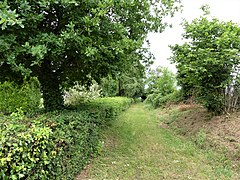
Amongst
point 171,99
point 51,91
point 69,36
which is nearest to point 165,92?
point 171,99

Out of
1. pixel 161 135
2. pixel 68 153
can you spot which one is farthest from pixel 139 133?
pixel 68 153

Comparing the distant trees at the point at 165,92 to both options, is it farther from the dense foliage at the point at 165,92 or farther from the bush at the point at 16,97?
the bush at the point at 16,97

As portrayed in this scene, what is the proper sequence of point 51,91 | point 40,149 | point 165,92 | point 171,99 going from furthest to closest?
point 165,92
point 171,99
point 51,91
point 40,149

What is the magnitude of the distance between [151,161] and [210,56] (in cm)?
382

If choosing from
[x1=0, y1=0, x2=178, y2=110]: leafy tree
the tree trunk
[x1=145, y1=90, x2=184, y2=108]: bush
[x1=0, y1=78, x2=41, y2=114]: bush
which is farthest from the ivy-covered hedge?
[x1=145, y1=90, x2=184, y2=108]: bush

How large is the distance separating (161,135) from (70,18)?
17.3 feet

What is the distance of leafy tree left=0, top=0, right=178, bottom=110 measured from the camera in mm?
4340

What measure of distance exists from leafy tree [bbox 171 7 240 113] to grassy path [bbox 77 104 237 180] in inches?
84.9

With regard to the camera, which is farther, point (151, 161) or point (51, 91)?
point (51, 91)

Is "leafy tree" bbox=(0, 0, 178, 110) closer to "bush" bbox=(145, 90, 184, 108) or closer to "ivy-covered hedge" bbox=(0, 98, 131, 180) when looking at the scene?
"ivy-covered hedge" bbox=(0, 98, 131, 180)

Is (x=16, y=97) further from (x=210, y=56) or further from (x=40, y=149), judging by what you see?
(x=210, y=56)

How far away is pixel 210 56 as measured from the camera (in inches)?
267

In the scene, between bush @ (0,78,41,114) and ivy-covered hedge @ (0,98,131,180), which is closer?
ivy-covered hedge @ (0,98,131,180)

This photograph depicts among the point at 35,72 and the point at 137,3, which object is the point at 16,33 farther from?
the point at 137,3
